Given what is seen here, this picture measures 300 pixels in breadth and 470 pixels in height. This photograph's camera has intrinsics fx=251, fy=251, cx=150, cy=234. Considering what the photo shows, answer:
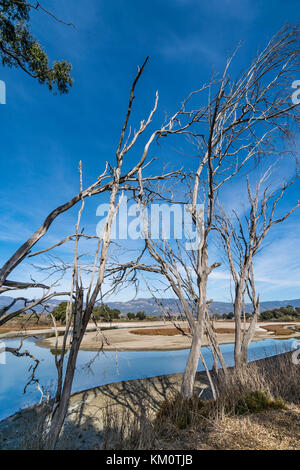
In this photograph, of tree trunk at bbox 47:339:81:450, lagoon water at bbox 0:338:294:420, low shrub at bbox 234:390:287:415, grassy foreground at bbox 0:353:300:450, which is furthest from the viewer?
lagoon water at bbox 0:338:294:420

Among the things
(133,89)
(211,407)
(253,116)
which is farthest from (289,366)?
(133,89)

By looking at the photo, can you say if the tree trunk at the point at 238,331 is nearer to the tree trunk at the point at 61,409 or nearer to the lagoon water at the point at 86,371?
the lagoon water at the point at 86,371

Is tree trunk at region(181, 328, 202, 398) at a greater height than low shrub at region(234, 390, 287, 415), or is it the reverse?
tree trunk at region(181, 328, 202, 398)

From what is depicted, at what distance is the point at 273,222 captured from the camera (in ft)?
24.1

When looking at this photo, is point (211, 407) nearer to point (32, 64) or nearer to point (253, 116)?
point (253, 116)

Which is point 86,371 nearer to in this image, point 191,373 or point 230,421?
point 191,373

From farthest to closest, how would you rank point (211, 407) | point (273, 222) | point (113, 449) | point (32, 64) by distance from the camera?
point (273, 222) < point (32, 64) < point (211, 407) < point (113, 449)

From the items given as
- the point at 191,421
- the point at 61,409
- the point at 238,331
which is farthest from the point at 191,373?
the point at 61,409

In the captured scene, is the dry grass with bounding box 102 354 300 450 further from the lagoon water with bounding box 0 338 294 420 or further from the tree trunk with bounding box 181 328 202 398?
the lagoon water with bounding box 0 338 294 420

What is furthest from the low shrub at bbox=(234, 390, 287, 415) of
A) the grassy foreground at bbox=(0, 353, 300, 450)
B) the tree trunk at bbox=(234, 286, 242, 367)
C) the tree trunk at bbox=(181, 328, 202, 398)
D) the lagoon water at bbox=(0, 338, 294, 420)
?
the lagoon water at bbox=(0, 338, 294, 420)

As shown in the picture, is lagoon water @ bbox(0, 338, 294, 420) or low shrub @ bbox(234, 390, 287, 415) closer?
low shrub @ bbox(234, 390, 287, 415)

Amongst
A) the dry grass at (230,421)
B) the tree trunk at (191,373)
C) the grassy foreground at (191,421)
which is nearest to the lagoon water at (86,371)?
the grassy foreground at (191,421)

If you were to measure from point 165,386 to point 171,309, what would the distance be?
11.8 feet

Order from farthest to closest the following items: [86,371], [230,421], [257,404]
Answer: [86,371]
[257,404]
[230,421]
